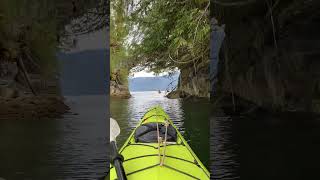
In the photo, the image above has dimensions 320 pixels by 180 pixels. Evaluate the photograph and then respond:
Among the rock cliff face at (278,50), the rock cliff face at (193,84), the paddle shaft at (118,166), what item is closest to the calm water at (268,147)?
the rock cliff face at (278,50)

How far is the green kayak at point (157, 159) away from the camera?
4.66 m

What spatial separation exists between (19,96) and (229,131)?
950 cm

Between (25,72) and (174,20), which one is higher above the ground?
(174,20)

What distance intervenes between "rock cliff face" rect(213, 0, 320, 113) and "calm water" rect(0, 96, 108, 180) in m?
4.72

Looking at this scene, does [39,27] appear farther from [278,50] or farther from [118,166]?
[118,166]

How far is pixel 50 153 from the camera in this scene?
9922mm

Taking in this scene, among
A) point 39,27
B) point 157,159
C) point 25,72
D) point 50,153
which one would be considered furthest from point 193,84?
point 157,159

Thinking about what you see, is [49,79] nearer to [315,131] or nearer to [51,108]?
[51,108]

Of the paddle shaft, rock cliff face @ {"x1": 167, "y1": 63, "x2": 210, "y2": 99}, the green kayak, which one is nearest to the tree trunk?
rock cliff face @ {"x1": 167, "y1": 63, "x2": 210, "y2": 99}

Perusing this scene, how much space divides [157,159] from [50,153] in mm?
5591

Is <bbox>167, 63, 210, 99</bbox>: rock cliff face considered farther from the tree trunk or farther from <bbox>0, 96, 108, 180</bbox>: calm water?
<bbox>0, 96, 108, 180</bbox>: calm water

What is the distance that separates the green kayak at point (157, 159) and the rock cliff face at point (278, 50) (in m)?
5.32

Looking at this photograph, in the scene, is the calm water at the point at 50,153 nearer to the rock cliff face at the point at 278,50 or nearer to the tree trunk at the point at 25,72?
the tree trunk at the point at 25,72

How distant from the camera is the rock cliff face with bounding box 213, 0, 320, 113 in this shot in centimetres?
1196
